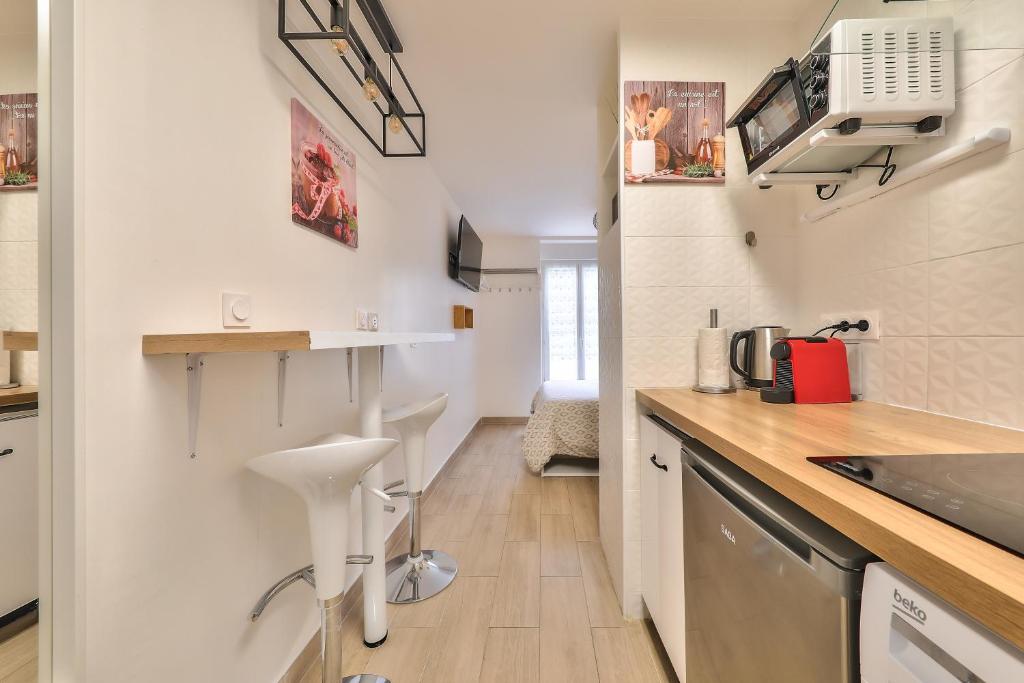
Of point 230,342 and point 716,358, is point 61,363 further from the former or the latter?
point 716,358

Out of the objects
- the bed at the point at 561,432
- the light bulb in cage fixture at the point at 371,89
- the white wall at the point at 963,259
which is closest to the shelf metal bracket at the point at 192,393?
the light bulb in cage fixture at the point at 371,89

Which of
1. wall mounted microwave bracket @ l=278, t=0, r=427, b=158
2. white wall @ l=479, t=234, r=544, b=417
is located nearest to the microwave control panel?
wall mounted microwave bracket @ l=278, t=0, r=427, b=158

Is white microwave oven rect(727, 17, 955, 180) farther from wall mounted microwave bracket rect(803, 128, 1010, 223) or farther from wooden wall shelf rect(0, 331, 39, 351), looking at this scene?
wooden wall shelf rect(0, 331, 39, 351)

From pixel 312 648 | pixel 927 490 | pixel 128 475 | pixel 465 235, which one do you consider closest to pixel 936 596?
pixel 927 490

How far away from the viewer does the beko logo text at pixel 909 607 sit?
1.50ft

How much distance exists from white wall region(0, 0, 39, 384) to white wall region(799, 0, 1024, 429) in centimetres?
196

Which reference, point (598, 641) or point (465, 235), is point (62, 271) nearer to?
point (598, 641)

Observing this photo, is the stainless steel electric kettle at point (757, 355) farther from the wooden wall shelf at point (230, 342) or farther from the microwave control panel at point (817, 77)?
the wooden wall shelf at point (230, 342)

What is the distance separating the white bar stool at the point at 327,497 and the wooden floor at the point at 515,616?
1.62 ft

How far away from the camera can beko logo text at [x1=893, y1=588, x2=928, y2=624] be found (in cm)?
46

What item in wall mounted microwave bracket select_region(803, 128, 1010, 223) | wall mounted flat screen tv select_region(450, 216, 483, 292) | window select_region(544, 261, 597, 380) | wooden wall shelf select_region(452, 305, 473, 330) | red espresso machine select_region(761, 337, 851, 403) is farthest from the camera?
window select_region(544, 261, 597, 380)

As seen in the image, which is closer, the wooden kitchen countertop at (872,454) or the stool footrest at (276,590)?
the wooden kitchen countertop at (872,454)

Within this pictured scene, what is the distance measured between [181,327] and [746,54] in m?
2.24

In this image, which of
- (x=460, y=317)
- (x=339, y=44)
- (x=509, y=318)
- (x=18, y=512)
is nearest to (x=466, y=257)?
(x=460, y=317)
